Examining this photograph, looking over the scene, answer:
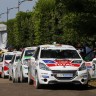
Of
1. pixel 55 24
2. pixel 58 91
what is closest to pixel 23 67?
pixel 58 91

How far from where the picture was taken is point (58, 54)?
20.1 m

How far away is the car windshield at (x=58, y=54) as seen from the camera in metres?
20.0

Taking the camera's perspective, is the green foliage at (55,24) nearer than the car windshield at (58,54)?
No

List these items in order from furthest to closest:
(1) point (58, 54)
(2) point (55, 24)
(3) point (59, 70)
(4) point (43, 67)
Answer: (2) point (55, 24), (1) point (58, 54), (4) point (43, 67), (3) point (59, 70)

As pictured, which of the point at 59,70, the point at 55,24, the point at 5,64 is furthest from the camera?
the point at 55,24

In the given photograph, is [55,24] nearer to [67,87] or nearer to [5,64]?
[5,64]

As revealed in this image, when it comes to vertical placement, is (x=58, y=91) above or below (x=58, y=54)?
below

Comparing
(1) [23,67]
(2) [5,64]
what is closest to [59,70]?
(1) [23,67]

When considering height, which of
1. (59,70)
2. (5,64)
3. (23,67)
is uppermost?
(59,70)

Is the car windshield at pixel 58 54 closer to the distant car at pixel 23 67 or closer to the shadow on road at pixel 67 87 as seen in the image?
the shadow on road at pixel 67 87

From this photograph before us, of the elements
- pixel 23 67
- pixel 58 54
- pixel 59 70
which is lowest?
pixel 23 67

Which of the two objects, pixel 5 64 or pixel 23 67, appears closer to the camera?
pixel 23 67

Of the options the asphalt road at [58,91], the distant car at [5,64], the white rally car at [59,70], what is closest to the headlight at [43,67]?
the white rally car at [59,70]

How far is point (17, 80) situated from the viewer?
25.5m
